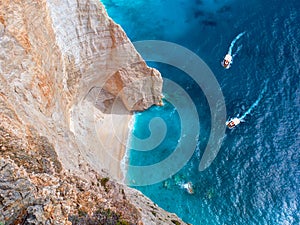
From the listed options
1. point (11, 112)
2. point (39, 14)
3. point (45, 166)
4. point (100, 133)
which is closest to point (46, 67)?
point (39, 14)

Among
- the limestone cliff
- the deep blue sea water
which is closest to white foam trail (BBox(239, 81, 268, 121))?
the deep blue sea water

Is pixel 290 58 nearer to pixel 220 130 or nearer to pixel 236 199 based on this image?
pixel 220 130

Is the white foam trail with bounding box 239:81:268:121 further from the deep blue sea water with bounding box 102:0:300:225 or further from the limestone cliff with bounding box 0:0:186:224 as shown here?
the limestone cliff with bounding box 0:0:186:224

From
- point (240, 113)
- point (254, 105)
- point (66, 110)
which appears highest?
point (254, 105)

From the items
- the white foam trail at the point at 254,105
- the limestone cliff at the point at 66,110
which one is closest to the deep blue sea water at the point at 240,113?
the white foam trail at the point at 254,105

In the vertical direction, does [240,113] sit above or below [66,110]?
above

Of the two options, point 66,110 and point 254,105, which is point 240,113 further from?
point 66,110

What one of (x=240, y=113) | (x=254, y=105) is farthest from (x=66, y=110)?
(x=254, y=105)
